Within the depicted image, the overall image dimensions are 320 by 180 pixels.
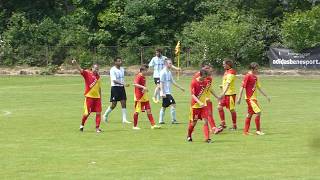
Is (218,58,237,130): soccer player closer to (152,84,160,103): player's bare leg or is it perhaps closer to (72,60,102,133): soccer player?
(72,60,102,133): soccer player

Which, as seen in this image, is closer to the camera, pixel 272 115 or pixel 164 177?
pixel 164 177

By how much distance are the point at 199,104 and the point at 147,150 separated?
1.95 m

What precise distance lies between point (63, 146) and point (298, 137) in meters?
5.16

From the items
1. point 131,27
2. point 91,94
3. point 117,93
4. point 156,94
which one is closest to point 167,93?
point 117,93

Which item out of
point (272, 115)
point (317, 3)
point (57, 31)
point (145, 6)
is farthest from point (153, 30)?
point (272, 115)

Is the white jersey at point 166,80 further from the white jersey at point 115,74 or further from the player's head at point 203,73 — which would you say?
the player's head at point 203,73

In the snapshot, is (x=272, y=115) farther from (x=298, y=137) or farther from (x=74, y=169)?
(x=74, y=169)

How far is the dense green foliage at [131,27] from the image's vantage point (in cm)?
5500

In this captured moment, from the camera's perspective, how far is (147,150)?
43.3 feet

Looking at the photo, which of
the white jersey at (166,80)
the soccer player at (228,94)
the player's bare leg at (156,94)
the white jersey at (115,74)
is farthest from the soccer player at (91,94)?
the player's bare leg at (156,94)

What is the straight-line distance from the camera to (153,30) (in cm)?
5791

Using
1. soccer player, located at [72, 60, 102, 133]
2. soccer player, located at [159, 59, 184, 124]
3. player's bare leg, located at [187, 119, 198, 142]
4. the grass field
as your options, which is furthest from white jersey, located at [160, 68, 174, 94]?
player's bare leg, located at [187, 119, 198, 142]

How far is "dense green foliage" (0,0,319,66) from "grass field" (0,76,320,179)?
105ft

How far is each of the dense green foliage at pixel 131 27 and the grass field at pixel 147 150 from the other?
32.0m
